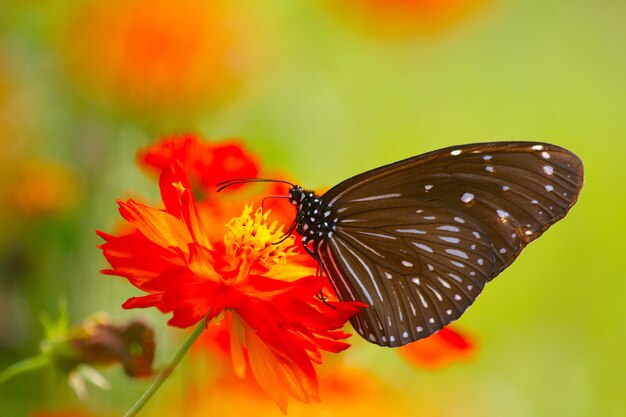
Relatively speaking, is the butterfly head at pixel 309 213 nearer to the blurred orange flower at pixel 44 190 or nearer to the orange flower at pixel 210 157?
the orange flower at pixel 210 157

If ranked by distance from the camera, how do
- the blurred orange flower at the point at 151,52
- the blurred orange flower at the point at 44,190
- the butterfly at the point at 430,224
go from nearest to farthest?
the butterfly at the point at 430,224, the blurred orange flower at the point at 44,190, the blurred orange flower at the point at 151,52

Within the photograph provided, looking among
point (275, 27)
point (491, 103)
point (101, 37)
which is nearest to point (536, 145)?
point (101, 37)

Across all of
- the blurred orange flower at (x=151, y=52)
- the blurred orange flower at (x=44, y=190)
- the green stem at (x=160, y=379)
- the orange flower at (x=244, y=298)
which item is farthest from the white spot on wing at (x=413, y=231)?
the blurred orange flower at (x=151, y=52)

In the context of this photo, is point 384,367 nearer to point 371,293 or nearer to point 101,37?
point 371,293

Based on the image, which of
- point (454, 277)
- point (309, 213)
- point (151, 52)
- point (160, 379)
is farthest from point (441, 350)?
point (151, 52)

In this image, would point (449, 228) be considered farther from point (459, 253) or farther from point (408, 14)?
point (408, 14)

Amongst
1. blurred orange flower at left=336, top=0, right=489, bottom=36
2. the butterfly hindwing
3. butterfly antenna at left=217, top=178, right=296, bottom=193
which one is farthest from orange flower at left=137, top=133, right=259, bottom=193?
blurred orange flower at left=336, top=0, right=489, bottom=36

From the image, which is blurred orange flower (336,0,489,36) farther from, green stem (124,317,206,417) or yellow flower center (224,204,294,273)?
green stem (124,317,206,417)
